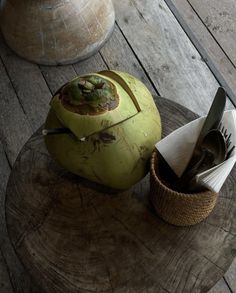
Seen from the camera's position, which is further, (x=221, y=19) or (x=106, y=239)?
(x=221, y=19)

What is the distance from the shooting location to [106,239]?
84cm

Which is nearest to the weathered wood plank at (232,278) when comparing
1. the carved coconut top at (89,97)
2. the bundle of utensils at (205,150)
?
the bundle of utensils at (205,150)

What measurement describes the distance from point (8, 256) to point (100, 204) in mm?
507

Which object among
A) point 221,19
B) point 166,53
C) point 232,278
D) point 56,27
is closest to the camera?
point 232,278

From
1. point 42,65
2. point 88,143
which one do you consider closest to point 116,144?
point 88,143

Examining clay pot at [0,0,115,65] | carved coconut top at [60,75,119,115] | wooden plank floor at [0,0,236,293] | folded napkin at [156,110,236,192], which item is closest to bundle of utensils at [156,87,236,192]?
folded napkin at [156,110,236,192]

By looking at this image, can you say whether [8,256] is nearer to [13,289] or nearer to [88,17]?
[13,289]

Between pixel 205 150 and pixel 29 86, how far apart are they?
2.97ft

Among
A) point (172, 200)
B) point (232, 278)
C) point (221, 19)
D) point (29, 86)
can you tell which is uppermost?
point (172, 200)

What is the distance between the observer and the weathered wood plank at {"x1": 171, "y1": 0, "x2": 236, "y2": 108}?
1.55m

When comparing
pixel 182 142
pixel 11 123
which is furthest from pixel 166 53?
pixel 182 142

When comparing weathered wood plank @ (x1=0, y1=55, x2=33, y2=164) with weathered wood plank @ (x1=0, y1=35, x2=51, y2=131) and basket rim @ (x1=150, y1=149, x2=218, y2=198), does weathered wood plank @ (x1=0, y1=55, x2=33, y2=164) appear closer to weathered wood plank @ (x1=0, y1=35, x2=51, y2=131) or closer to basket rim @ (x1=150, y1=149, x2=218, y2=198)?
weathered wood plank @ (x1=0, y1=35, x2=51, y2=131)

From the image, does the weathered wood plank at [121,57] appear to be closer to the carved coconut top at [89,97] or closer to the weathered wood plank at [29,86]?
the weathered wood plank at [29,86]

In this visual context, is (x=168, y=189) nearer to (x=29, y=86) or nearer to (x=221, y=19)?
(x=29, y=86)
